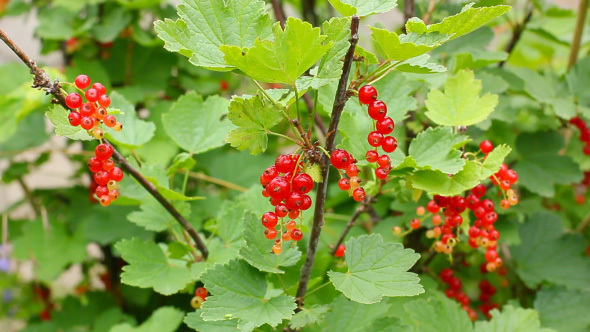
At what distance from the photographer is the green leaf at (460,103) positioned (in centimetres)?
81

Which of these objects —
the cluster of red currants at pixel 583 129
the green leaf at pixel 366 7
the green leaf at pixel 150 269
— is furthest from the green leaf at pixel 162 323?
the cluster of red currants at pixel 583 129

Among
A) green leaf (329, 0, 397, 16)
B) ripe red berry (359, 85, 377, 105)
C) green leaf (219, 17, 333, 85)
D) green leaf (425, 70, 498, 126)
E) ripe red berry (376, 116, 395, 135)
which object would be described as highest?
green leaf (329, 0, 397, 16)

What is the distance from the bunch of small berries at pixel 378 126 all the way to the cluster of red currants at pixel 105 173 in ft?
1.10

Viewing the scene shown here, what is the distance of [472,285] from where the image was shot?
146cm

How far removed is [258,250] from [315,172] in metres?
0.17

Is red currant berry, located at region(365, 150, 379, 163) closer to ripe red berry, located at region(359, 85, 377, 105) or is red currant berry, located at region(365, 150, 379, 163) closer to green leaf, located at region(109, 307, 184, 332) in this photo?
ripe red berry, located at region(359, 85, 377, 105)

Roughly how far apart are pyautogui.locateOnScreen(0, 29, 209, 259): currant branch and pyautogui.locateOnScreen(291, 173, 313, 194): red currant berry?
0.28 metres

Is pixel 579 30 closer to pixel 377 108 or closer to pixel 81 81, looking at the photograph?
pixel 377 108

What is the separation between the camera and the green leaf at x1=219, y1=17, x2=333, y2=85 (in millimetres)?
539

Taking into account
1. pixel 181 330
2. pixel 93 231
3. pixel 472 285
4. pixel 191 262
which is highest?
pixel 191 262

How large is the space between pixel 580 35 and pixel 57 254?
4.85ft

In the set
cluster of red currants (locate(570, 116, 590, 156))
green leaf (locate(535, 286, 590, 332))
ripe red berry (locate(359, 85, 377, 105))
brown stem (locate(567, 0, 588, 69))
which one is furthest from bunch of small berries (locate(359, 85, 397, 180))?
brown stem (locate(567, 0, 588, 69))

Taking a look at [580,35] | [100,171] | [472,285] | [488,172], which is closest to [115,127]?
[100,171]

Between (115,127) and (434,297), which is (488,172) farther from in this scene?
(115,127)
